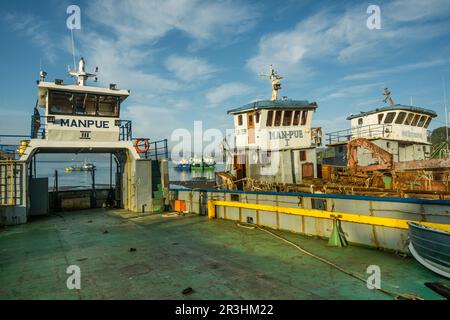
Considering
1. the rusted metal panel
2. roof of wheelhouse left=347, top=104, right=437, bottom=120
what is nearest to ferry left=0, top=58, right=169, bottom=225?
the rusted metal panel

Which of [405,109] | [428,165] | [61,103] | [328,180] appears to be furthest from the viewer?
Answer: [405,109]

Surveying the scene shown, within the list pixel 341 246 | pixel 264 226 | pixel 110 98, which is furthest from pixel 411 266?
pixel 110 98

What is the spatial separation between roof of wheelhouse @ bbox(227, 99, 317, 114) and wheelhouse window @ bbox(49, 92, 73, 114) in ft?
36.2

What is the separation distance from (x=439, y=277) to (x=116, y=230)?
12899 millimetres

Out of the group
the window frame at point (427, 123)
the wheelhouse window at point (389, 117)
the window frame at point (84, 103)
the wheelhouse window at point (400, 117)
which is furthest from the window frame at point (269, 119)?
the window frame at point (427, 123)

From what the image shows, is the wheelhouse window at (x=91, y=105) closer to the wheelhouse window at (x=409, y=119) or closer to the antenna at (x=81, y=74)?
the antenna at (x=81, y=74)

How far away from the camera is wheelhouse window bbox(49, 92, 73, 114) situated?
1745 cm

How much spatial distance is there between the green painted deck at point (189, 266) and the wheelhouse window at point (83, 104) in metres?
8.06

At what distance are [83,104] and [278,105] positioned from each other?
1283 centimetres

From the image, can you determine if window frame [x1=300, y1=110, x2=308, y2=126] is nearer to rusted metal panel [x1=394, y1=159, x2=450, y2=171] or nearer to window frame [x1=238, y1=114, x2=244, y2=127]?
window frame [x1=238, y1=114, x2=244, y2=127]

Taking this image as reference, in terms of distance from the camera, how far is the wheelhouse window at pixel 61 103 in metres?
17.5

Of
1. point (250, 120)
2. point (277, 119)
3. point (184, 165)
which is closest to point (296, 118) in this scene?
point (277, 119)

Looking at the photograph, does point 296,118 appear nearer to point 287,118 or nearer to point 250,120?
point 287,118

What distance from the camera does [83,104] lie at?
727 inches
